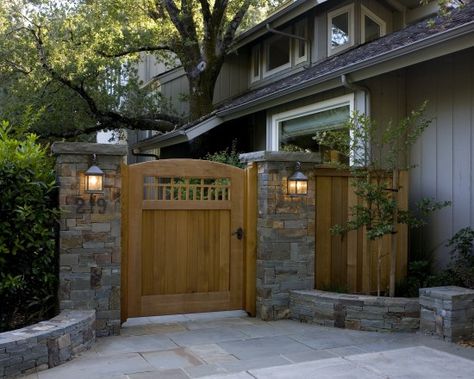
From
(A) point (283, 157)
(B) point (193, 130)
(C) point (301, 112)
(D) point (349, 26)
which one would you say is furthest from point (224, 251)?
(D) point (349, 26)

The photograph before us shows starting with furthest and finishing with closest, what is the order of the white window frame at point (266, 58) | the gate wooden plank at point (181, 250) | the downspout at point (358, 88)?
the white window frame at point (266, 58), the downspout at point (358, 88), the gate wooden plank at point (181, 250)

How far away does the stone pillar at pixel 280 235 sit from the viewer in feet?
19.6

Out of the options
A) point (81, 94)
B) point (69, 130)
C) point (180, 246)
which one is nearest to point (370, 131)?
point (180, 246)

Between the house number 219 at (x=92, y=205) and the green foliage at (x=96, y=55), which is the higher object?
the green foliage at (x=96, y=55)

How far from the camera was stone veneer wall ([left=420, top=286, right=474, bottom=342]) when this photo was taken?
16.8 ft

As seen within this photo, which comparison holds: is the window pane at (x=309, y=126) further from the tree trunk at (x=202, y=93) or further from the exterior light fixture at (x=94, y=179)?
the exterior light fixture at (x=94, y=179)

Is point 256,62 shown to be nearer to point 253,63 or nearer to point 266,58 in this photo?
point 253,63

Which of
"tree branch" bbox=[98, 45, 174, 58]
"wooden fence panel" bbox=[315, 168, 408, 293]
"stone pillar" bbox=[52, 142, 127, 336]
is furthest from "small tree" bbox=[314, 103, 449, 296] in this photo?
"tree branch" bbox=[98, 45, 174, 58]

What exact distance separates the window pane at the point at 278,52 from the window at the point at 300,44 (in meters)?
0.34

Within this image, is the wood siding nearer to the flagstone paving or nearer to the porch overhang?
the flagstone paving

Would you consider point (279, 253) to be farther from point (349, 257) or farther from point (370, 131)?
point (370, 131)

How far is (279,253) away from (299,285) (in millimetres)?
467

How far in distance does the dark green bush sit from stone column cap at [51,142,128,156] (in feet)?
0.67

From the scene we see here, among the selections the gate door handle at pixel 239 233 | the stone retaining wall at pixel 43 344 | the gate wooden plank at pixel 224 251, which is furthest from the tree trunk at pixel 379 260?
the stone retaining wall at pixel 43 344
